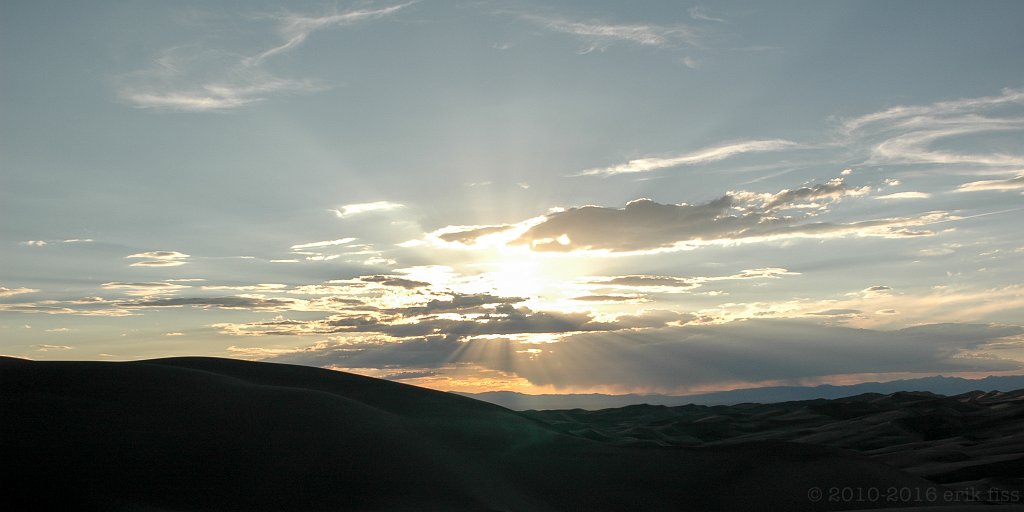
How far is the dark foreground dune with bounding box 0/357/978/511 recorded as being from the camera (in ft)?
18.9

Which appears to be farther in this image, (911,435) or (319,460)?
(911,435)

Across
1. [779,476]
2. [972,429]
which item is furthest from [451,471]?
[972,429]

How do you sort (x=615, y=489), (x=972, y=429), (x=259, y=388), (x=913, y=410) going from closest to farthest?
1. (x=615, y=489)
2. (x=259, y=388)
3. (x=972, y=429)
4. (x=913, y=410)

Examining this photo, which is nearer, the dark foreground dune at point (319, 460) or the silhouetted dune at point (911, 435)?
the dark foreground dune at point (319, 460)

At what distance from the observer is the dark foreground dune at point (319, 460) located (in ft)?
18.9

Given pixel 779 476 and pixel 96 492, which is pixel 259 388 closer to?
pixel 96 492

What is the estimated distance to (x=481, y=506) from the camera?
Answer: 21.1ft

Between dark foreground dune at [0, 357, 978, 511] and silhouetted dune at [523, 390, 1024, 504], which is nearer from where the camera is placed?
dark foreground dune at [0, 357, 978, 511]

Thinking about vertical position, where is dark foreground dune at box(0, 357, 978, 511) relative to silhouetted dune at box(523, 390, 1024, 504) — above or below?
above

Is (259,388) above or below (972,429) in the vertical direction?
above

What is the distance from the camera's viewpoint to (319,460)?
6.66m

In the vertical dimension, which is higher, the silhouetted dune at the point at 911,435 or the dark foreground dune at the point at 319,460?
the dark foreground dune at the point at 319,460

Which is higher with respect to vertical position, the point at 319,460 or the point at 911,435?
the point at 319,460

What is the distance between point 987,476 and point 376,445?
27.3ft
